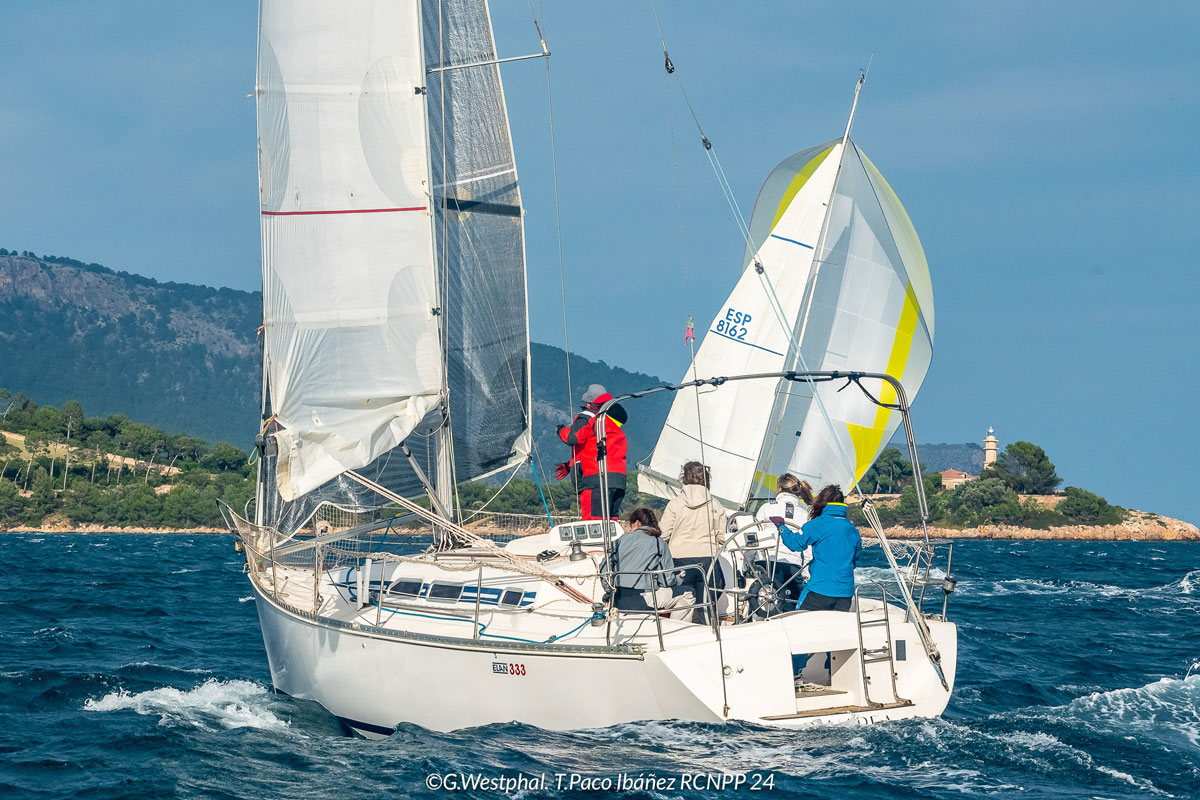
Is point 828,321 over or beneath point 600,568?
over

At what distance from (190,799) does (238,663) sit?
A: 19.8ft

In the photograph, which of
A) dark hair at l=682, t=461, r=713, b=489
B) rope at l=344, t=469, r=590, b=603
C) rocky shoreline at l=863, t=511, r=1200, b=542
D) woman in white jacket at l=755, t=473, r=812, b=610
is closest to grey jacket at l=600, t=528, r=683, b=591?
rope at l=344, t=469, r=590, b=603

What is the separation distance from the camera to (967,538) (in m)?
83.3

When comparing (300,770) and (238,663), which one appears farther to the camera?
(238,663)

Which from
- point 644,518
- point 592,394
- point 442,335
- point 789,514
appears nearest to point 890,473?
point 592,394

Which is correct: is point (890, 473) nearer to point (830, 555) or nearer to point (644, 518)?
point (830, 555)

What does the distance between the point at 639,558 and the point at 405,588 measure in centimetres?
263

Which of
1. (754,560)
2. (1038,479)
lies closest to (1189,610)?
(754,560)

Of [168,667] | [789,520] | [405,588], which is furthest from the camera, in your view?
[168,667]

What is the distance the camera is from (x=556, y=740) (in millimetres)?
8414

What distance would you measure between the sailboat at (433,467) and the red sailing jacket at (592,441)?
32.3 inches

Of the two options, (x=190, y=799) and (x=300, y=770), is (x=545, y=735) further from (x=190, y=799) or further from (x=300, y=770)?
(x=190, y=799)

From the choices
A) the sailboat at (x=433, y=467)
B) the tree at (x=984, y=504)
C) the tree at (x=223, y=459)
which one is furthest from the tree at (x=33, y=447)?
the sailboat at (x=433, y=467)

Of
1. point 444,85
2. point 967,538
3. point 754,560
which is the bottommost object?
point 967,538
